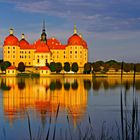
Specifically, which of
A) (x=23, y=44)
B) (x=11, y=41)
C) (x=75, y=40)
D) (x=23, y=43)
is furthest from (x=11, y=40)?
(x=75, y=40)

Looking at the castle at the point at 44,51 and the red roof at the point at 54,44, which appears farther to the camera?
the red roof at the point at 54,44

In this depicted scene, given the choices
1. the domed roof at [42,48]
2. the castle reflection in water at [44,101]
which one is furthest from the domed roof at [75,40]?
the castle reflection in water at [44,101]

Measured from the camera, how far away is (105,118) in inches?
433

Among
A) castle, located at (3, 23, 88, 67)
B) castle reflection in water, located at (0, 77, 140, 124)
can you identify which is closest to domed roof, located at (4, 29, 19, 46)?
castle, located at (3, 23, 88, 67)

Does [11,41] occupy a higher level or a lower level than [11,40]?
lower

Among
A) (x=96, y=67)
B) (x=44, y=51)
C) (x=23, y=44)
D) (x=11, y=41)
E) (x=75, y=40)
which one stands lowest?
(x=96, y=67)

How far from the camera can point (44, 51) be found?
60.3 m

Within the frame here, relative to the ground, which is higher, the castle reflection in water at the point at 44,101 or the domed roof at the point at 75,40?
the domed roof at the point at 75,40

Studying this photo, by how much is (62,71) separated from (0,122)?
154 feet

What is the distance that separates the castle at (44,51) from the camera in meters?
60.8

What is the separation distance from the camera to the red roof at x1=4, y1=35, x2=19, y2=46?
205ft

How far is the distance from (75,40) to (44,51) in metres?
5.71

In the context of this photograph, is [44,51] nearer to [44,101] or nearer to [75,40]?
[75,40]

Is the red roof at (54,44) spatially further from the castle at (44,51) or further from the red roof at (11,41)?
the red roof at (11,41)
